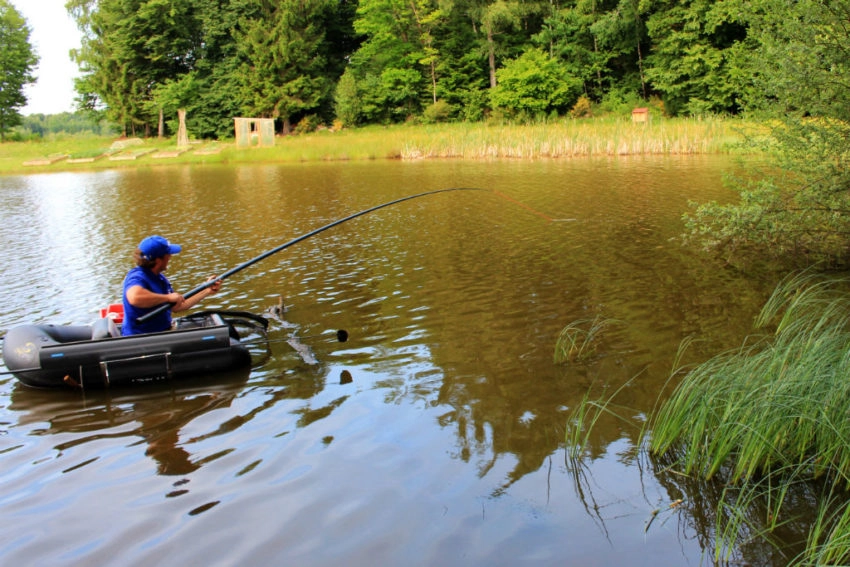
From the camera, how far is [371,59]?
45750 millimetres

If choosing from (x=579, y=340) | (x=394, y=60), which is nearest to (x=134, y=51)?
(x=394, y=60)

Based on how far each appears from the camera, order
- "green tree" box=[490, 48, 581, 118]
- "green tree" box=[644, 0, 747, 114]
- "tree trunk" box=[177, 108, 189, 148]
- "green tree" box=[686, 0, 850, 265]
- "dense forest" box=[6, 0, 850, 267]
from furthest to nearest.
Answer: "tree trunk" box=[177, 108, 189, 148]
"green tree" box=[490, 48, 581, 118]
"dense forest" box=[6, 0, 850, 267]
"green tree" box=[644, 0, 747, 114]
"green tree" box=[686, 0, 850, 265]

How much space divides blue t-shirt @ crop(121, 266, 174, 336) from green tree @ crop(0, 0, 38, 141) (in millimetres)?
47579

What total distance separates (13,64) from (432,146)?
117ft

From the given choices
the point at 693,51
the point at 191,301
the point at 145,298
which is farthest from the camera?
the point at 693,51

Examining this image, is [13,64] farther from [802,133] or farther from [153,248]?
[802,133]

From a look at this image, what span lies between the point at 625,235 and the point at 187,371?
24.3 feet

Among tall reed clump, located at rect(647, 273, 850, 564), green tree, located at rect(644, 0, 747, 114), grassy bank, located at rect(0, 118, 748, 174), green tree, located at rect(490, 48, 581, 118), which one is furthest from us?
green tree, located at rect(490, 48, 581, 118)

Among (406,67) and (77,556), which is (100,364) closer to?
(77,556)

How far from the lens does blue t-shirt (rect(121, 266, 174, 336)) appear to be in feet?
19.6

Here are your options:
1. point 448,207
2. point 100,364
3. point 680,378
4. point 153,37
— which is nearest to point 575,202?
point 448,207

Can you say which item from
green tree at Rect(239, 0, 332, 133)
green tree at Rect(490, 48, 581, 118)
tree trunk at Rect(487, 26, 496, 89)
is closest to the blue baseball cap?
green tree at Rect(490, 48, 581, 118)

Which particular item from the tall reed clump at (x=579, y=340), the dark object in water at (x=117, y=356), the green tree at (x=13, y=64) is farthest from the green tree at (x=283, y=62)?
the dark object in water at (x=117, y=356)

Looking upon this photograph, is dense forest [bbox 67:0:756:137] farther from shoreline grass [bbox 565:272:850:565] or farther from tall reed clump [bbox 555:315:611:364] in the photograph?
shoreline grass [bbox 565:272:850:565]
